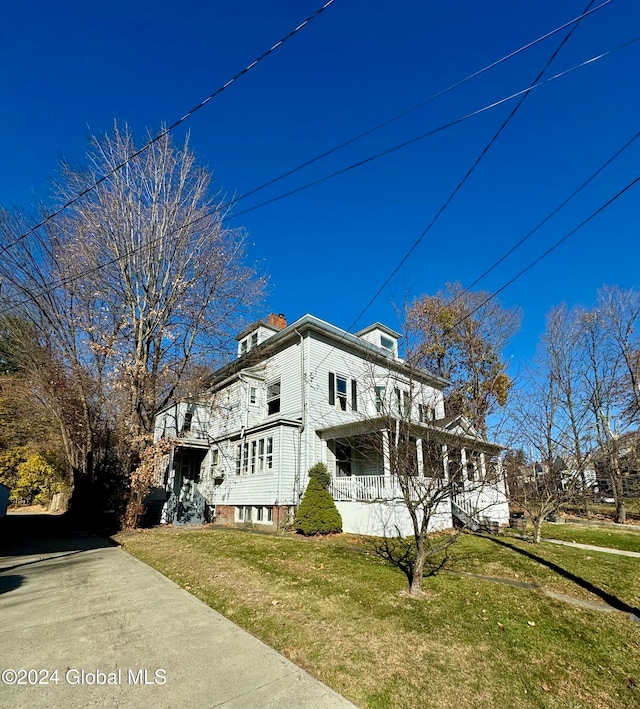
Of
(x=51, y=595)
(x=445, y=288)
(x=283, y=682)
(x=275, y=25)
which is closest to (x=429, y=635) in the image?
(x=283, y=682)

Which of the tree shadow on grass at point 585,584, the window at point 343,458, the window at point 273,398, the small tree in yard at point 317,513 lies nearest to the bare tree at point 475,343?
the window at point 343,458

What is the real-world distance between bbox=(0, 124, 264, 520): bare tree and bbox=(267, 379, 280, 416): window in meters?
3.12

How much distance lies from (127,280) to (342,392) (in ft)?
32.7

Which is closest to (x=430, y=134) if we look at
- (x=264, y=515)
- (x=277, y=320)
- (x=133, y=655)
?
(x=133, y=655)

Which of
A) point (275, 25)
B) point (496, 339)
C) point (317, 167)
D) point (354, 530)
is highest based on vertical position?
point (496, 339)

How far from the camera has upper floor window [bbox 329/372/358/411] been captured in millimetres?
15836

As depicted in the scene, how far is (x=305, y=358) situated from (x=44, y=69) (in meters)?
11.1

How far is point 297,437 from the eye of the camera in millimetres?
14680

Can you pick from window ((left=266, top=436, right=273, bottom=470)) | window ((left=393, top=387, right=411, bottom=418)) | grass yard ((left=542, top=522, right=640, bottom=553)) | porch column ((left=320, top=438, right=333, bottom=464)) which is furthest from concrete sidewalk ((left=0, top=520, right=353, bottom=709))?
grass yard ((left=542, top=522, right=640, bottom=553))

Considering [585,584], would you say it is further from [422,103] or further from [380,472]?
[422,103]

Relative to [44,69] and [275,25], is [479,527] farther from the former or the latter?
[44,69]

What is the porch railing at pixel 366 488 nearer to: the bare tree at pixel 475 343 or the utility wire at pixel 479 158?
the utility wire at pixel 479 158

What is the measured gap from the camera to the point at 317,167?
7.95 metres

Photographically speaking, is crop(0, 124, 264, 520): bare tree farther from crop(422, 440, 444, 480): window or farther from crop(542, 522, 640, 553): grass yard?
crop(542, 522, 640, 553): grass yard
